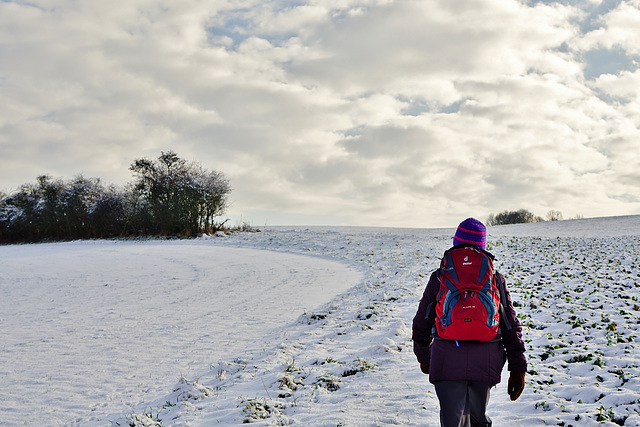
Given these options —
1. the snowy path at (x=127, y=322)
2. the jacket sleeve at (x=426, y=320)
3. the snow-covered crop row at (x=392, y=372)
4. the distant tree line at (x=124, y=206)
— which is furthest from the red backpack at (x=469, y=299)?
the distant tree line at (x=124, y=206)

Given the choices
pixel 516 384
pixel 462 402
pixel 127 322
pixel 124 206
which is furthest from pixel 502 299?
pixel 124 206

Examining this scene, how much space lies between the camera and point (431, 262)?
2072 cm

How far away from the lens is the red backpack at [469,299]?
134 inches

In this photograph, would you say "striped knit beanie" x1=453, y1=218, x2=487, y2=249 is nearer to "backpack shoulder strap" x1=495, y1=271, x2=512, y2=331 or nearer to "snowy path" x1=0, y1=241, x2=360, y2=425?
"backpack shoulder strap" x1=495, y1=271, x2=512, y2=331

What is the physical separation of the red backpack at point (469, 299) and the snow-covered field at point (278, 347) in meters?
2.34

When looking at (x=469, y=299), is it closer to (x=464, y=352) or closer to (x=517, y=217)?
(x=464, y=352)

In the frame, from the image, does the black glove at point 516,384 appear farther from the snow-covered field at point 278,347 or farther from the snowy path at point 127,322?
the snowy path at point 127,322

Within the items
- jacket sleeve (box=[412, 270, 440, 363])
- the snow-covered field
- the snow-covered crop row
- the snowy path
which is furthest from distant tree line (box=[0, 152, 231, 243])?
jacket sleeve (box=[412, 270, 440, 363])

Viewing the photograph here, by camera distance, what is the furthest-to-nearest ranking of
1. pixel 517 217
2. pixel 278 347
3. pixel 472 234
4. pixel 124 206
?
pixel 517 217, pixel 124 206, pixel 278 347, pixel 472 234

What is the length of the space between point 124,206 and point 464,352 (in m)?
41.4

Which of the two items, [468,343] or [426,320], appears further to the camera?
[426,320]

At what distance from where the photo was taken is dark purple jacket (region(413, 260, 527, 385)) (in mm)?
3453

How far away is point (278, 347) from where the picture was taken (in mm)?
8547

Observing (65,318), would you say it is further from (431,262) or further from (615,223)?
(615,223)
